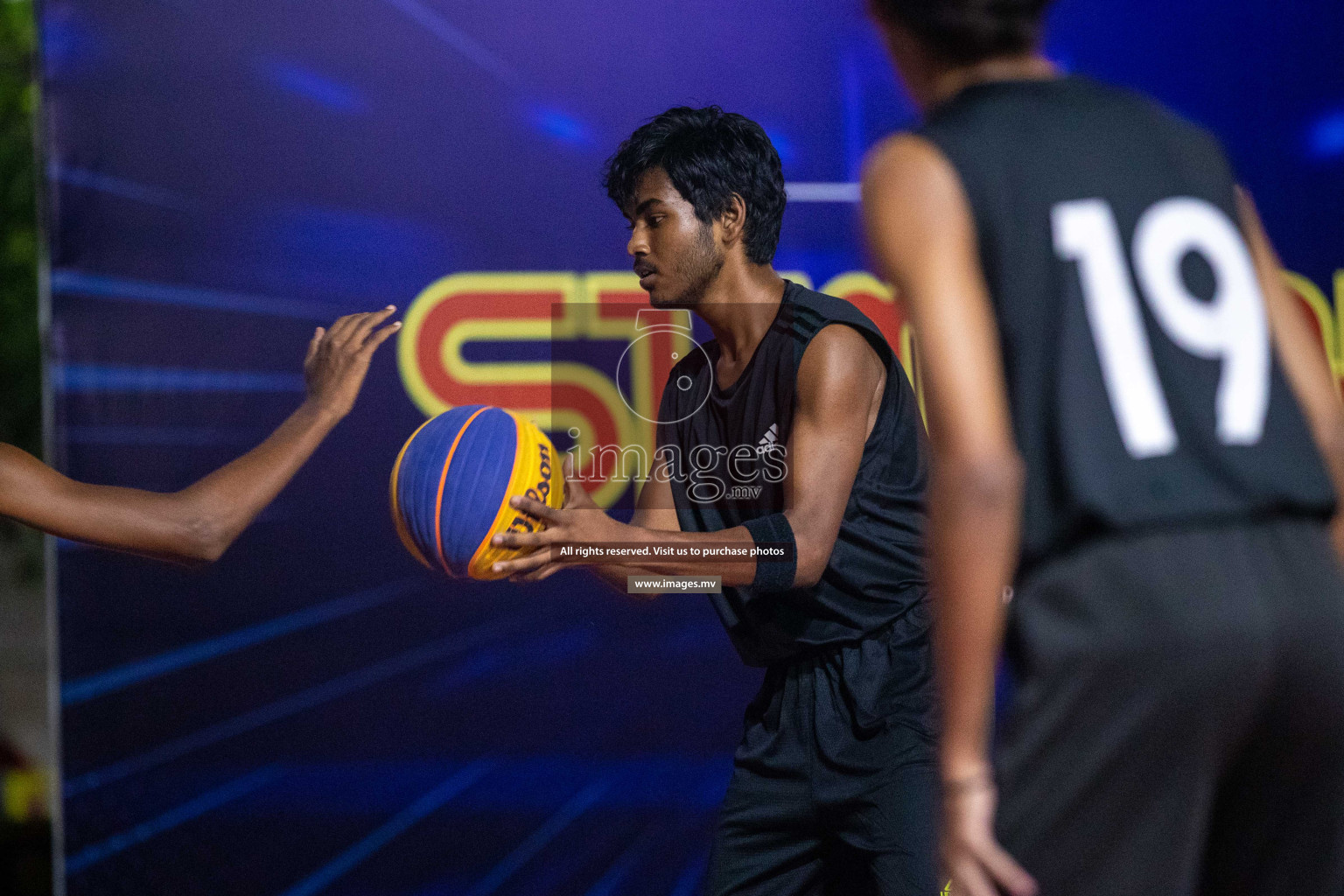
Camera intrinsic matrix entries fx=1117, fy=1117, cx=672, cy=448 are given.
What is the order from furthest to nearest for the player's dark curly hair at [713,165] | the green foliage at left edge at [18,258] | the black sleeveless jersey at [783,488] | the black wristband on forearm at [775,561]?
the green foliage at left edge at [18,258] → the player's dark curly hair at [713,165] → the black sleeveless jersey at [783,488] → the black wristband on forearm at [775,561]

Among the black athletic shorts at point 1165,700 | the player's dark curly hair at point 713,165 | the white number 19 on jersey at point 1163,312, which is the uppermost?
the player's dark curly hair at point 713,165

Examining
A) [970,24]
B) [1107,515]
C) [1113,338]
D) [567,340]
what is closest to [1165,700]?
[1107,515]

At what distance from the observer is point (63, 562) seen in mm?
3305

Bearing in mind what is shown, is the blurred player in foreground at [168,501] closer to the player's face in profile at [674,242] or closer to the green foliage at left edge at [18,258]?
the player's face in profile at [674,242]

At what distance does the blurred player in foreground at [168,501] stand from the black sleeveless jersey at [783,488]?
36.3 inches

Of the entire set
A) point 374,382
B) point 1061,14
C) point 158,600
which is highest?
point 1061,14

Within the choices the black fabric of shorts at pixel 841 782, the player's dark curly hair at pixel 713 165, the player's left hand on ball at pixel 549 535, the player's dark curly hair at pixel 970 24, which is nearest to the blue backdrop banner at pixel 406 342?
the player's dark curly hair at pixel 713 165

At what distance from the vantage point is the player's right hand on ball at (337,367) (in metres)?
2.72

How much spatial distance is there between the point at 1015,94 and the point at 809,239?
1961 mm

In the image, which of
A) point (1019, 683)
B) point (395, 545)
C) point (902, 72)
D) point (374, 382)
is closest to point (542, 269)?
point (374, 382)

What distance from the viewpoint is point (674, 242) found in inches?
111

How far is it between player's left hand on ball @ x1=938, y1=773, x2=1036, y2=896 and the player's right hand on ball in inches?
74.9

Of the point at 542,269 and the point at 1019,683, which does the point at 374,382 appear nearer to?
the point at 542,269

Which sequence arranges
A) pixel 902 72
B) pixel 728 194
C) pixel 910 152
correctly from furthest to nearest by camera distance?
1. pixel 728 194
2. pixel 902 72
3. pixel 910 152
